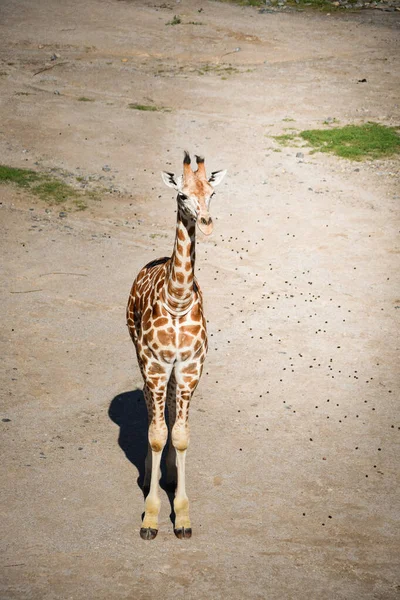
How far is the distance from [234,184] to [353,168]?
3037 millimetres

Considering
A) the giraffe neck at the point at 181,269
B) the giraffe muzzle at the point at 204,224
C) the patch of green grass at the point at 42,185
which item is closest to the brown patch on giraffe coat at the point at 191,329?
the giraffe neck at the point at 181,269

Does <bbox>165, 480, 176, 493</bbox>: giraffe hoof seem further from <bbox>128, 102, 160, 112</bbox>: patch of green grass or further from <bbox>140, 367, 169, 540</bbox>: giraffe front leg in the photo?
<bbox>128, 102, 160, 112</bbox>: patch of green grass

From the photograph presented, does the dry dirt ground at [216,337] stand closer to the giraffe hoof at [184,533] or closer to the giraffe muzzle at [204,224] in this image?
the giraffe hoof at [184,533]

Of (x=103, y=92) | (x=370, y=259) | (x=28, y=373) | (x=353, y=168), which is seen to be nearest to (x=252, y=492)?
(x=28, y=373)

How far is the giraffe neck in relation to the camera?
7859 millimetres

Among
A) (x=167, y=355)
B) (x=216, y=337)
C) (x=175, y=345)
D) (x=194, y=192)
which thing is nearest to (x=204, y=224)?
(x=194, y=192)

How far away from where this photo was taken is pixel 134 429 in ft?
34.1

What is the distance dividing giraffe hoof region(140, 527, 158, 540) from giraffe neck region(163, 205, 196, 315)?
231 cm

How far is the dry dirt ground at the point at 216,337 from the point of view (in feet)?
26.9

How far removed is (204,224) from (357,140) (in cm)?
1427

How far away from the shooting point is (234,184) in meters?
18.2

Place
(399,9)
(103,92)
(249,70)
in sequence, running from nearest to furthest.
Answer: (103,92) < (249,70) < (399,9)

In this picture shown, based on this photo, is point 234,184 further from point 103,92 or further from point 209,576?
point 209,576

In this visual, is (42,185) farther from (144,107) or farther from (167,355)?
(167,355)
